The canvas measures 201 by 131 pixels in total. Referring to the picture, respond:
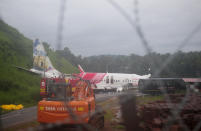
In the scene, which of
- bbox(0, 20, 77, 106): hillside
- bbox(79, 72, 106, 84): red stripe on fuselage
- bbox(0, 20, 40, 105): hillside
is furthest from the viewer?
bbox(79, 72, 106, 84): red stripe on fuselage

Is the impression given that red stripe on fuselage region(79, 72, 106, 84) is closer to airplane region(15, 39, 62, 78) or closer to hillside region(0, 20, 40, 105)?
hillside region(0, 20, 40, 105)

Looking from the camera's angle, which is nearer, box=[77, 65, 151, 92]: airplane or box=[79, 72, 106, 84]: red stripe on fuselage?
box=[79, 72, 106, 84]: red stripe on fuselage

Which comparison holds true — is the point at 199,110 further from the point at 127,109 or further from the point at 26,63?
the point at 26,63

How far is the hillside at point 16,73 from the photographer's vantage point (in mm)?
16728

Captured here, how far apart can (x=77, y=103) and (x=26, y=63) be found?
78.0 feet

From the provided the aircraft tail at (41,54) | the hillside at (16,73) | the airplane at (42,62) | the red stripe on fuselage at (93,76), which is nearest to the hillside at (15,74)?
the hillside at (16,73)

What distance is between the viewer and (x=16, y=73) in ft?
72.5

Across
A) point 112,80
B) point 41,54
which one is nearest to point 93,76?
point 112,80

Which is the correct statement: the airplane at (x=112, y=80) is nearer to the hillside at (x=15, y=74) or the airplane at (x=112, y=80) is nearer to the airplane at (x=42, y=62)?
the hillside at (x=15, y=74)

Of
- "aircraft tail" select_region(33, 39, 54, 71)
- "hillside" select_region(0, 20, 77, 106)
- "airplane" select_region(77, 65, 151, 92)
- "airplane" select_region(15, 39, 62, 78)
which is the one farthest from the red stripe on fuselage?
"aircraft tail" select_region(33, 39, 54, 71)

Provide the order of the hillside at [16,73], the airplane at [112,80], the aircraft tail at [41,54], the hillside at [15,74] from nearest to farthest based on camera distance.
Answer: the aircraft tail at [41,54] < the hillside at [16,73] < the hillside at [15,74] < the airplane at [112,80]

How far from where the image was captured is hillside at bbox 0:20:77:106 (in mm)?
16728

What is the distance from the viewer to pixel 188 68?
10469mm

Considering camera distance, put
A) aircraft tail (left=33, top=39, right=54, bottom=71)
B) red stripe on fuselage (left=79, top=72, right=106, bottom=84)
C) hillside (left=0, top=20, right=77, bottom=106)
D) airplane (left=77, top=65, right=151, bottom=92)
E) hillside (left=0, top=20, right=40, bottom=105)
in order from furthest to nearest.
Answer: airplane (left=77, top=65, right=151, bottom=92)
red stripe on fuselage (left=79, top=72, right=106, bottom=84)
hillside (left=0, top=20, right=40, bottom=105)
hillside (left=0, top=20, right=77, bottom=106)
aircraft tail (left=33, top=39, right=54, bottom=71)
